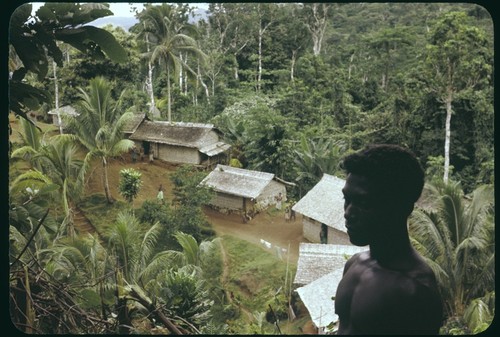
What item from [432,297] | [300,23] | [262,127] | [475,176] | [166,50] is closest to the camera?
[432,297]

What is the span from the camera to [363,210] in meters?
1.83

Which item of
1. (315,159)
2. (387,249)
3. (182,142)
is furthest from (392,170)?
(182,142)

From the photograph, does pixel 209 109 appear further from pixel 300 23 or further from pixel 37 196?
pixel 37 196

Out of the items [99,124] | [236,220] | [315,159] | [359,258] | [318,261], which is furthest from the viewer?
[236,220]

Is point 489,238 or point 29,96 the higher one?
point 29,96

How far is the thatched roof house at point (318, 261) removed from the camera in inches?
408

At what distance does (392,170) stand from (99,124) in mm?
12702

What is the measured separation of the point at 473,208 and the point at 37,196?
6.54 m

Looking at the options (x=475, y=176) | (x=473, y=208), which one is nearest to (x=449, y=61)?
(x=475, y=176)

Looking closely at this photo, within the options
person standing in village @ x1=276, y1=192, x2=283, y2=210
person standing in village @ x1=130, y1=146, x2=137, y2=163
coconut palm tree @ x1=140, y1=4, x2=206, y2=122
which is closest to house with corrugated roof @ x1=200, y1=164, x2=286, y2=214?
person standing in village @ x1=276, y1=192, x2=283, y2=210

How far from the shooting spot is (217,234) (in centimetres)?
1407

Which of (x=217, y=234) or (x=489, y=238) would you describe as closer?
(x=489, y=238)

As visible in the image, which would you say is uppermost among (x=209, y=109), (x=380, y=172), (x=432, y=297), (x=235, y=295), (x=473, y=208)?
(x=380, y=172)

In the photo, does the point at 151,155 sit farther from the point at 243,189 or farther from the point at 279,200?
the point at 279,200
